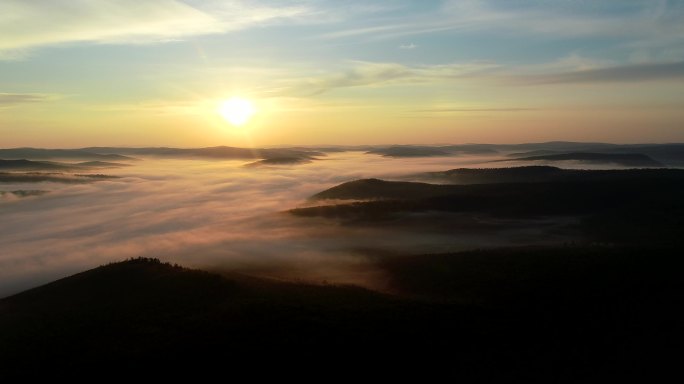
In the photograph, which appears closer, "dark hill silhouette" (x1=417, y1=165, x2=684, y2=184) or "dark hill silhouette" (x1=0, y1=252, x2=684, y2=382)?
"dark hill silhouette" (x1=0, y1=252, x2=684, y2=382)

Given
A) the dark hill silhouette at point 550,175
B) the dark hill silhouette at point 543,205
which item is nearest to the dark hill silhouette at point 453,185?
the dark hill silhouette at point 550,175

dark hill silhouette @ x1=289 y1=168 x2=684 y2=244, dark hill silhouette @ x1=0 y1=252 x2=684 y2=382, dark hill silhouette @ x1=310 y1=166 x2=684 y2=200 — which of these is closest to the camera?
dark hill silhouette @ x1=0 y1=252 x2=684 y2=382

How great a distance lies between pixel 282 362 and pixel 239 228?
80287 mm

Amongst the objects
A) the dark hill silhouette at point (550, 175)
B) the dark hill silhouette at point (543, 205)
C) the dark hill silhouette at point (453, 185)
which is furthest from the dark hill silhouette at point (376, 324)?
the dark hill silhouette at point (550, 175)

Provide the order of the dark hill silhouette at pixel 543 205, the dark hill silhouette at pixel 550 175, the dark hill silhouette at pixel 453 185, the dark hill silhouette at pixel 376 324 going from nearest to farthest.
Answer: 1. the dark hill silhouette at pixel 376 324
2. the dark hill silhouette at pixel 543 205
3. the dark hill silhouette at pixel 453 185
4. the dark hill silhouette at pixel 550 175

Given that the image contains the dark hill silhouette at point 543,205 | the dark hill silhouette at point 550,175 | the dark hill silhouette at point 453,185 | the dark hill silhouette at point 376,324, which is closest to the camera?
the dark hill silhouette at point 376,324

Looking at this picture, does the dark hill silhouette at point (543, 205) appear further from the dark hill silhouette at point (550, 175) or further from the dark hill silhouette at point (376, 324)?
the dark hill silhouette at point (376, 324)

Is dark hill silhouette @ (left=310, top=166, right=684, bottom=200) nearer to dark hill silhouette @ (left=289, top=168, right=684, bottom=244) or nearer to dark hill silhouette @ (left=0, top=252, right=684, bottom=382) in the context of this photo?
dark hill silhouette @ (left=289, top=168, right=684, bottom=244)

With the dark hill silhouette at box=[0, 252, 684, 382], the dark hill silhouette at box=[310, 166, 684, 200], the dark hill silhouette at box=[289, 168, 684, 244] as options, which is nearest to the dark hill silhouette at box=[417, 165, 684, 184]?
the dark hill silhouette at box=[310, 166, 684, 200]

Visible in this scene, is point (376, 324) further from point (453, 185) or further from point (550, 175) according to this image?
point (550, 175)

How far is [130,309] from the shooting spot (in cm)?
4206

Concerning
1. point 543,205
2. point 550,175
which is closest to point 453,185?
point 543,205

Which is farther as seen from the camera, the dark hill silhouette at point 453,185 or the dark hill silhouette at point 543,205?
the dark hill silhouette at point 453,185

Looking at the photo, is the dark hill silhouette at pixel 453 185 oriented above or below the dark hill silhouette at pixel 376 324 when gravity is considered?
above
